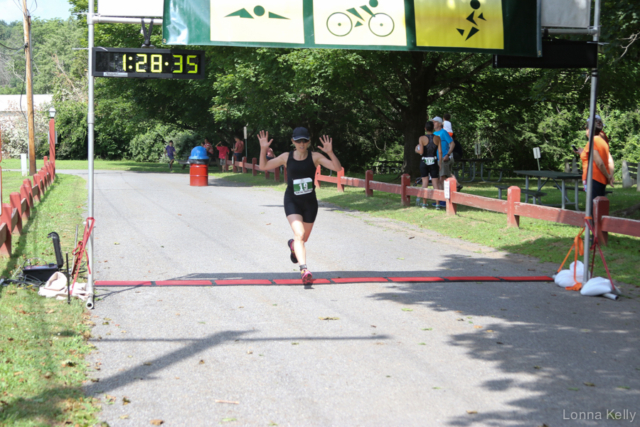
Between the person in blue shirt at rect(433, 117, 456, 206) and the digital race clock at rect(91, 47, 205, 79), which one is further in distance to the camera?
the person in blue shirt at rect(433, 117, 456, 206)

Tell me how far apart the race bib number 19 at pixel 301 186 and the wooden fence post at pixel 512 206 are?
233 inches

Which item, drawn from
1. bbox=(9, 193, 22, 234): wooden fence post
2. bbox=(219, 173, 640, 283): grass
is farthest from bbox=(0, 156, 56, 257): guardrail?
bbox=(219, 173, 640, 283): grass

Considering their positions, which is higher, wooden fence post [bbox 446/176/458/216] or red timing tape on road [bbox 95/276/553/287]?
wooden fence post [bbox 446/176/458/216]

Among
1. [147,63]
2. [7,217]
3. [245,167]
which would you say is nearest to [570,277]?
[147,63]

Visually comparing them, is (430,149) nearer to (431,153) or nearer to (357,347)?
(431,153)

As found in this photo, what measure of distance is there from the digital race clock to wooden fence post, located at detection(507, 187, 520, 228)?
7.60 meters

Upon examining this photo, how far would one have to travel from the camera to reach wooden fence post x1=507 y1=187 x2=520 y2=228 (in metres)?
13.2

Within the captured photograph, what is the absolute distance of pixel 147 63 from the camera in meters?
7.52

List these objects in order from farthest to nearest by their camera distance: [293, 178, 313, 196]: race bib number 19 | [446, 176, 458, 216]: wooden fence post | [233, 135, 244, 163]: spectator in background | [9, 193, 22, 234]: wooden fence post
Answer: [233, 135, 244, 163]: spectator in background, [446, 176, 458, 216]: wooden fence post, [9, 193, 22, 234]: wooden fence post, [293, 178, 313, 196]: race bib number 19

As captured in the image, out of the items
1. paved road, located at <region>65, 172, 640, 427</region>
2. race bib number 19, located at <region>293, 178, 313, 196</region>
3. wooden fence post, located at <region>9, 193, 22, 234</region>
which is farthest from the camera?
wooden fence post, located at <region>9, 193, 22, 234</region>

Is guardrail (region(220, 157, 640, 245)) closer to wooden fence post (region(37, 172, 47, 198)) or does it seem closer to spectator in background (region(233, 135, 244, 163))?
wooden fence post (region(37, 172, 47, 198))

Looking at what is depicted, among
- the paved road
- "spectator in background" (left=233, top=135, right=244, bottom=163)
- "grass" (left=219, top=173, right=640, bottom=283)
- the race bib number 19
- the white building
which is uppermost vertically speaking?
the white building

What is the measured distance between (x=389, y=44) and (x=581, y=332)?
162 inches

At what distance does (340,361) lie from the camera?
5.48m
